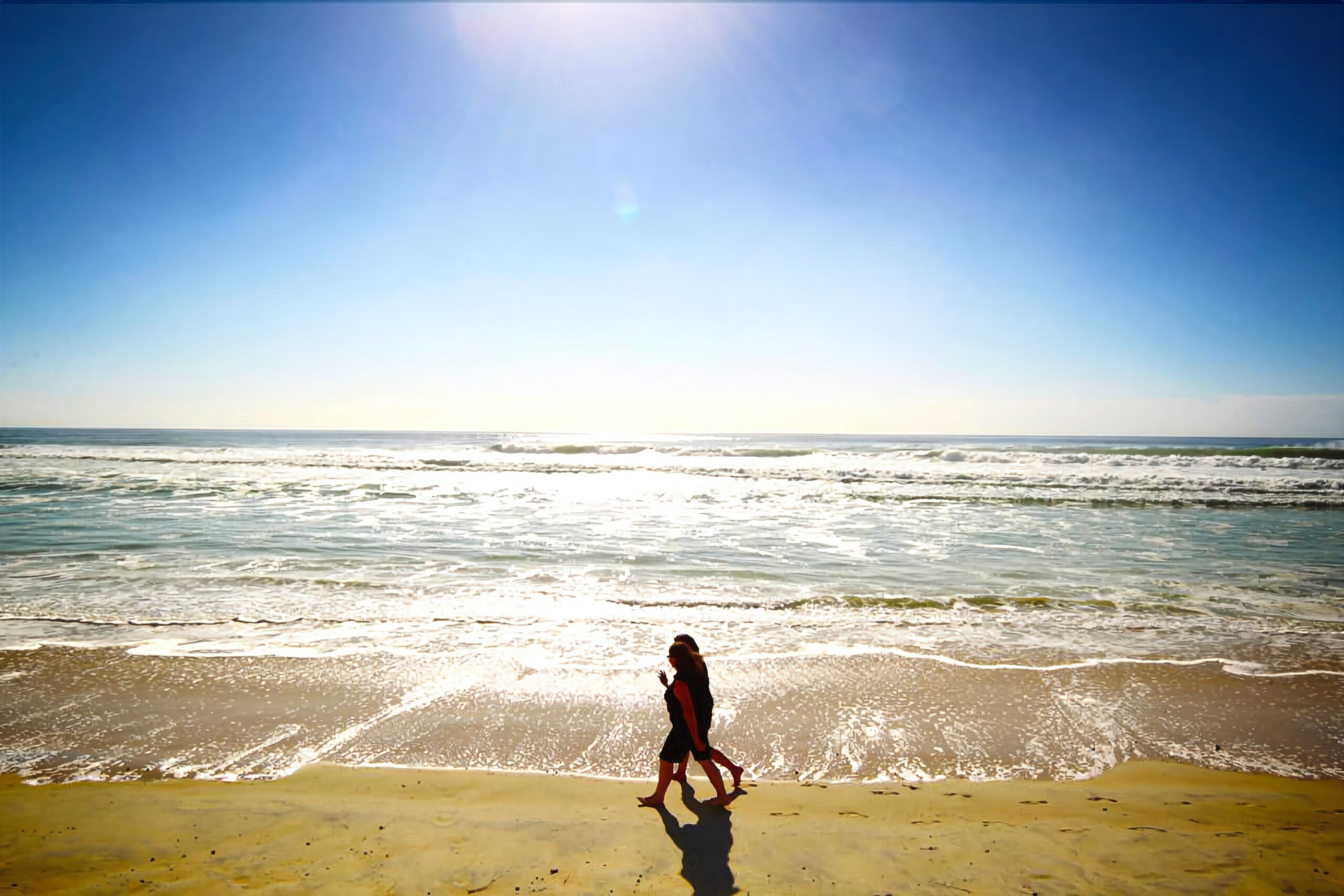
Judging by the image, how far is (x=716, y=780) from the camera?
15.3 ft

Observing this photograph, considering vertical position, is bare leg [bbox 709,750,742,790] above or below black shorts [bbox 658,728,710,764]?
below

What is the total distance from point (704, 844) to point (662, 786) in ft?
1.90

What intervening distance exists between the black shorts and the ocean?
27.7 inches

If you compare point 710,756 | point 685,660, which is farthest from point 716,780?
point 685,660

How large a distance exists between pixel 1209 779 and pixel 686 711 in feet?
14.2

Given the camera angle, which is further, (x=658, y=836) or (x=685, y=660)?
(x=685, y=660)

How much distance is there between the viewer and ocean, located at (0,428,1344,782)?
5.56m

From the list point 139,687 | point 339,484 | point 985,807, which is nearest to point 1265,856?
point 985,807

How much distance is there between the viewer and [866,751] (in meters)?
5.48

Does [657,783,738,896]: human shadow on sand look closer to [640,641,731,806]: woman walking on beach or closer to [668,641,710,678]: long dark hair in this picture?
[640,641,731,806]: woman walking on beach

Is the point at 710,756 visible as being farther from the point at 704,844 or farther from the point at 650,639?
the point at 650,639

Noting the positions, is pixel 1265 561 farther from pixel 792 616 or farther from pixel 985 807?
pixel 985 807

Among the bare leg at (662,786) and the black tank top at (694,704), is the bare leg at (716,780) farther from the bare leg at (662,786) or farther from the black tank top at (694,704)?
the black tank top at (694,704)

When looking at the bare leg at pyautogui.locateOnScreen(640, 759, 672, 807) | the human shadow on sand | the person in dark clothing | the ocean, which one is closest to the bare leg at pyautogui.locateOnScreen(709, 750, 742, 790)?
the person in dark clothing
